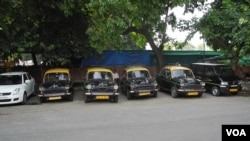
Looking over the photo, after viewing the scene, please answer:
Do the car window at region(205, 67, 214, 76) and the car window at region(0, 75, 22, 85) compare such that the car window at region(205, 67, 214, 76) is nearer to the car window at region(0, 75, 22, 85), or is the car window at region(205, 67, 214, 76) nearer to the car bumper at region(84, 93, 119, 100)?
the car bumper at region(84, 93, 119, 100)

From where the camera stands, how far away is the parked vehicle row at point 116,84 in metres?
14.9

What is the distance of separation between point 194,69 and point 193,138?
12.6 metres

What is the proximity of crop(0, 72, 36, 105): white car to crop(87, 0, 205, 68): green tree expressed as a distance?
5.02 metres

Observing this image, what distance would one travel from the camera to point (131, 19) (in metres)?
19.0

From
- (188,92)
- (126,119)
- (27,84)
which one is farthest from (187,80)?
(27,84)

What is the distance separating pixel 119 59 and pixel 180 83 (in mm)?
8104

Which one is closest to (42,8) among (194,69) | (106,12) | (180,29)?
(106,12)

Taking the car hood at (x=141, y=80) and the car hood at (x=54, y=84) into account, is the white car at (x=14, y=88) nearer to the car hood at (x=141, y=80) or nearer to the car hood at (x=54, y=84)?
the car hood at (x=54, y=84)

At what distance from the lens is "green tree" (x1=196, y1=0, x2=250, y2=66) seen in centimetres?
1647

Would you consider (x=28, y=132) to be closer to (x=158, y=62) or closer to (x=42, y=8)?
(x=42, y=8)

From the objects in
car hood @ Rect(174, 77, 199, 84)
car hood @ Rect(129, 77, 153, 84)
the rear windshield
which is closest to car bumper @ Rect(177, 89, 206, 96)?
car hood @ Rect(174, 77, 199, 84)

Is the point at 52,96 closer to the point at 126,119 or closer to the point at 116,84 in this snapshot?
the point at 116,84

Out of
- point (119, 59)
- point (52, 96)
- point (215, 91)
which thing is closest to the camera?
point (52, 96)

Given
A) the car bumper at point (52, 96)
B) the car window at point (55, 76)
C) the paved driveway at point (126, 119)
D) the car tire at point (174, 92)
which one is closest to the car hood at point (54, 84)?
the car bumper at point (52, 96)
